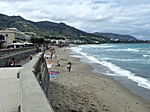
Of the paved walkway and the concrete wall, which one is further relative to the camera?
the concrete wall

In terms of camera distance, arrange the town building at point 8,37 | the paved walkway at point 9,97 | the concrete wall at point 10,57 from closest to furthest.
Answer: the paved walkway at point 9,97 → the concrete wall at point 10,57 → the town building at point 8,37

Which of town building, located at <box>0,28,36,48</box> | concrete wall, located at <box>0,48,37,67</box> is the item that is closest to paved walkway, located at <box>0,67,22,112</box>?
concrete wall, located at <box>0,48,37,67</box>

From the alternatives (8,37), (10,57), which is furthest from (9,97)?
(8,37)

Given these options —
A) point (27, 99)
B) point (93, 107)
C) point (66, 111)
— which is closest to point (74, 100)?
point (93, 107)

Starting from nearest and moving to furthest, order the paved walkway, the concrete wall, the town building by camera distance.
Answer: the paved walkway, the concrete wall, the town building

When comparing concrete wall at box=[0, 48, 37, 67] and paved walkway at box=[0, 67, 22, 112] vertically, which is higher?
paved walkway at box=[0, 67, 22, 112]

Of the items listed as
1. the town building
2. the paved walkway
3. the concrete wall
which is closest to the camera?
the paved walkway

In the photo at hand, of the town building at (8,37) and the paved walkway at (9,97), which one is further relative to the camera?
the town building at (8,37)

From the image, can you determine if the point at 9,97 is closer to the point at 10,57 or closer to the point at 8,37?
the point at 10,57

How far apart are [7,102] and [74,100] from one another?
716 centimetres

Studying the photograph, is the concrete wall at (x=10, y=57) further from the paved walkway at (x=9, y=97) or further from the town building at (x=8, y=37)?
the paved walkway at (x=9, y=97)

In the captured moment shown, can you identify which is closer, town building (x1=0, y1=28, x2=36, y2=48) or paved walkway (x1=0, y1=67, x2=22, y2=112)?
paved walkway (x1=0, y1=67, x2=22, y2=112)

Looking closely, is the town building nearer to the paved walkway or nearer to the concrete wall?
the concrete wall

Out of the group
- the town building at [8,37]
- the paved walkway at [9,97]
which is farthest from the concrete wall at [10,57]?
the paved walkway at [9,97]
